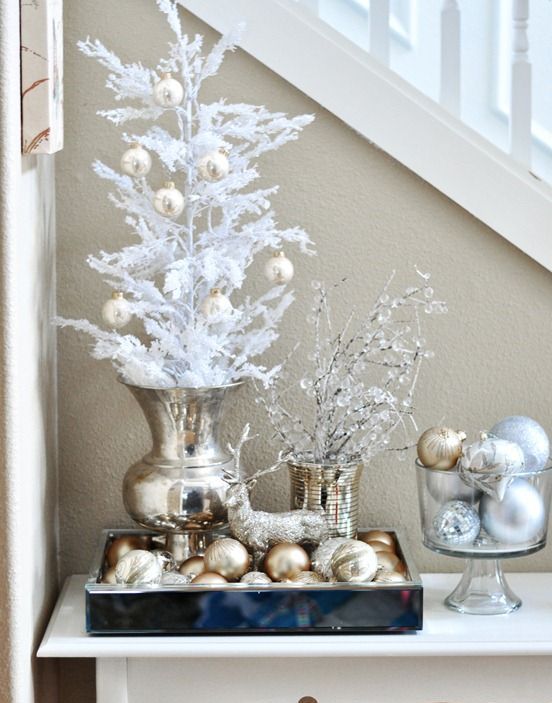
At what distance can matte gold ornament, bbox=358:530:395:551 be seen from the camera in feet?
5.09

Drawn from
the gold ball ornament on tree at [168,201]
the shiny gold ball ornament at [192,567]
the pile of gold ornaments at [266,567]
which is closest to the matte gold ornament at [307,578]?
the pile of gold ornaments at [266,567]

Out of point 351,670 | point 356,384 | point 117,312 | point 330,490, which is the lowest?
point 351,670

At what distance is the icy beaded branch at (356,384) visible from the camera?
151 cm

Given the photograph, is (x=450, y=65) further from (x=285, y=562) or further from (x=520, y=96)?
(x=285, y=562)

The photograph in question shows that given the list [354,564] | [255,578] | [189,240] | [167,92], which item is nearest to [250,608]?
[255,578]

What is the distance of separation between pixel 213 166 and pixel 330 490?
1.51 ft

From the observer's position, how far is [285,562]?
4.61 ft

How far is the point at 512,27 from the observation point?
5.61 feet

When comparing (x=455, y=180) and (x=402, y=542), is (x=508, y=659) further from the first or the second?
(x=455, y=180)

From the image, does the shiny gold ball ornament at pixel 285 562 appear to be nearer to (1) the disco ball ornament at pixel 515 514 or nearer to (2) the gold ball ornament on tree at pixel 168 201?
(1) the disco ball ornament at pixel 515 514

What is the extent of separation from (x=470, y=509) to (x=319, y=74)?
66 cm

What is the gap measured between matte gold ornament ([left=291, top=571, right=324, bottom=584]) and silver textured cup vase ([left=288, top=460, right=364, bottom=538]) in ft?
0.31

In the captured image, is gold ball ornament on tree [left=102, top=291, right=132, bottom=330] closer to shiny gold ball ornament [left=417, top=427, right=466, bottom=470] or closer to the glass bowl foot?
shiny gold ball ornament [left=417, top=427, right=466, bottom=470]

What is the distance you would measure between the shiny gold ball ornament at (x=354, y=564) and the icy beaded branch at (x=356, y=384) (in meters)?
0.16
